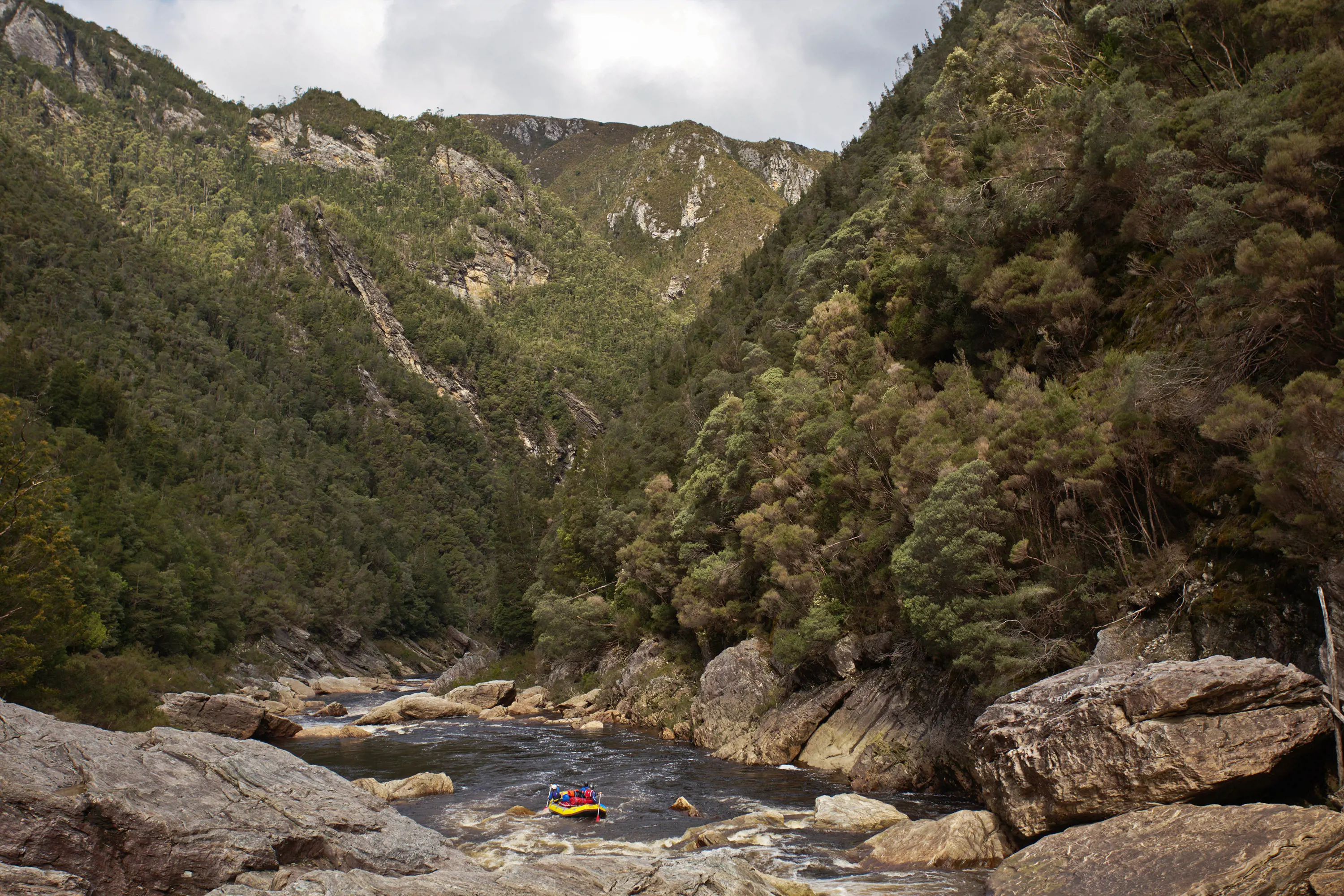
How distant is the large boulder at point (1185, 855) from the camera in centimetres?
1265

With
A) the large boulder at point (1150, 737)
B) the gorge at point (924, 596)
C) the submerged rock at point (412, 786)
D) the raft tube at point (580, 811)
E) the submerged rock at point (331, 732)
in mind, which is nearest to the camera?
the large boulder at point (1150, 737)

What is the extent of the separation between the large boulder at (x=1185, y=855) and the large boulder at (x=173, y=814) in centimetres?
1109

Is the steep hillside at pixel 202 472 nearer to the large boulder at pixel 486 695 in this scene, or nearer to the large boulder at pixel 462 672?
the large boulder at pixel 462 672

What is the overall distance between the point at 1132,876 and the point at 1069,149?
2506 cm

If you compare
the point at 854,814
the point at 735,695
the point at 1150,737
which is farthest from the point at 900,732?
the point at 1150,737

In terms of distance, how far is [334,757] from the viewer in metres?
35.4

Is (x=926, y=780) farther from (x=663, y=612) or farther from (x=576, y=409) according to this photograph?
(x=576, y=409)

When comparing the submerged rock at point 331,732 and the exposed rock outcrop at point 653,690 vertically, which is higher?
the exposed rock outcrop at point 653,690

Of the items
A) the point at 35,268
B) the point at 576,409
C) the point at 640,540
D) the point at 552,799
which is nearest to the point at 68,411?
the point at 35,268

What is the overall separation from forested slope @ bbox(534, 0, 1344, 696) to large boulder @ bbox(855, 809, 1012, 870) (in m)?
4.50

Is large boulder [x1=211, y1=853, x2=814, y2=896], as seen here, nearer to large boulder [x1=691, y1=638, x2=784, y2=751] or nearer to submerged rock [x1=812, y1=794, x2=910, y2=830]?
submerged rock [x1=812, y1=794, x2=910, y2=830]

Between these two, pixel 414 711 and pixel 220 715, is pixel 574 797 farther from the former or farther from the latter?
pixel 414 711

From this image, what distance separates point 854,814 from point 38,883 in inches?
670

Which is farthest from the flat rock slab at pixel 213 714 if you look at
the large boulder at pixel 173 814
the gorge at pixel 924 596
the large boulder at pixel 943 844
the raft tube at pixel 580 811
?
the large boulder at pixel 943 844
